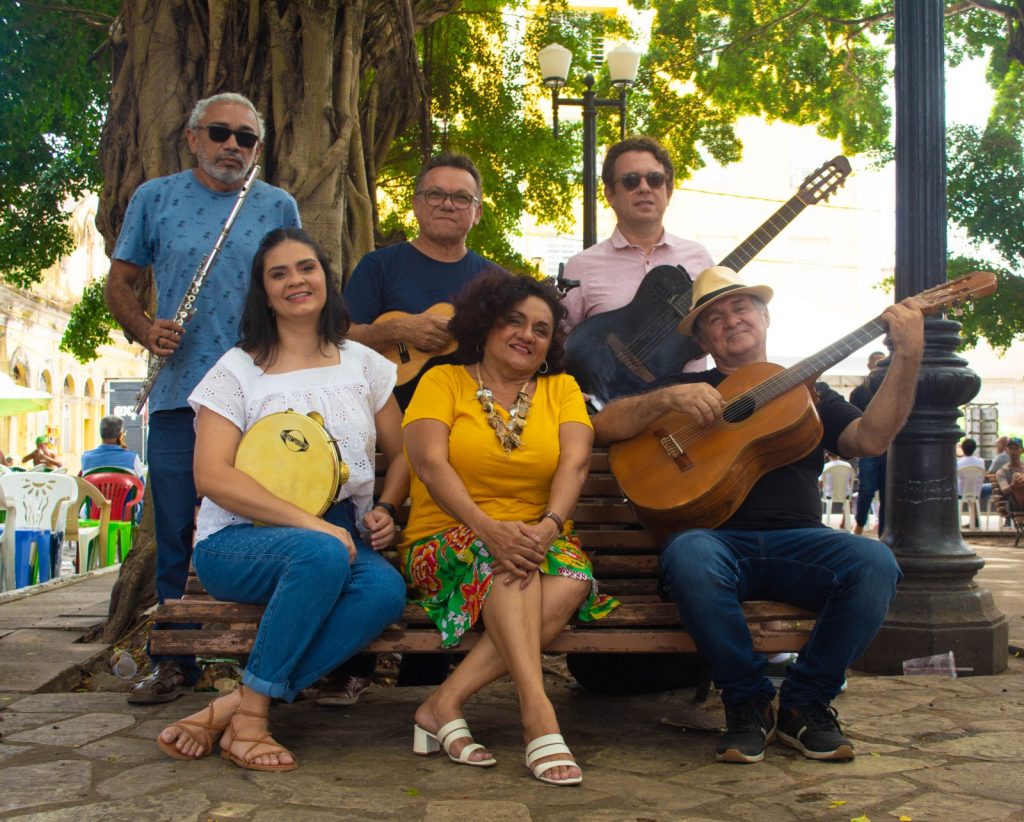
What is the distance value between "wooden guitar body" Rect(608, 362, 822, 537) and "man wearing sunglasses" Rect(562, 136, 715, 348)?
34.7 inches

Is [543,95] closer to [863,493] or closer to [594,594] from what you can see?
[863,493]

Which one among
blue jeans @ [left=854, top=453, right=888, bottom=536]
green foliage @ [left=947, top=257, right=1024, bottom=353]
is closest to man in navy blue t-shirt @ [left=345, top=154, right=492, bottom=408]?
blue jeans @ [left=854, top=453, right=888, bottom=536]

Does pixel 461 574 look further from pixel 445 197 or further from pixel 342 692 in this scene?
pixel 445 197

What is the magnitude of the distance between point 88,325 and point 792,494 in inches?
629

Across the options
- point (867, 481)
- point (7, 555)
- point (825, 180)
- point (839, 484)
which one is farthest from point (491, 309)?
point (839, 484)

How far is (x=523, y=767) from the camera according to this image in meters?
3.49

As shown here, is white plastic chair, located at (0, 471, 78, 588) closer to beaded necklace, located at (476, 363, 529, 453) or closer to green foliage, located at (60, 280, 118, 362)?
beaded necklace, located at (476, 363, 529, 453)

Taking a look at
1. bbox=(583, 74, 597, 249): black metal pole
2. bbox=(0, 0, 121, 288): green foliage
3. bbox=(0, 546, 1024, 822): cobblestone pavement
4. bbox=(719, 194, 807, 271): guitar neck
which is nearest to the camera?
bbox=(0, 546, 1024, 822): cobblestone pavement

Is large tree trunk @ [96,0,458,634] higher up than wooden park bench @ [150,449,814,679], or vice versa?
large tree trunk @ [96,0,458,634]

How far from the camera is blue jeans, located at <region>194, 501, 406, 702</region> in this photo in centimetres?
340

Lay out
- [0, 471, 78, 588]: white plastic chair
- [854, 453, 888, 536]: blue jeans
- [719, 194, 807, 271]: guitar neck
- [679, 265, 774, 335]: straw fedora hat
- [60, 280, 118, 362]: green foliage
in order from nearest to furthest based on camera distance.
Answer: [679, 265, 774, 335]: straw fedora hat → [719, 194, 807, 271]: guitar neck → [0, 471, 78, 588]: white plastic chair → [854, 453, 888, 536]: blue jeans → [60, 280, 118, 362]: green foliage

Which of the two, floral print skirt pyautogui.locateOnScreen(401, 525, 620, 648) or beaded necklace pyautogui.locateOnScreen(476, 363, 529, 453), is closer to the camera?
floral print skirt pyautogui.locateOnScreen(401, 525, 620, 648)

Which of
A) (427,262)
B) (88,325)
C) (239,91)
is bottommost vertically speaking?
(427,262)

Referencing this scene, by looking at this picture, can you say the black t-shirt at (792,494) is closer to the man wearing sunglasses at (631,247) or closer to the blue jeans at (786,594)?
the blue jeans at (786,594)
